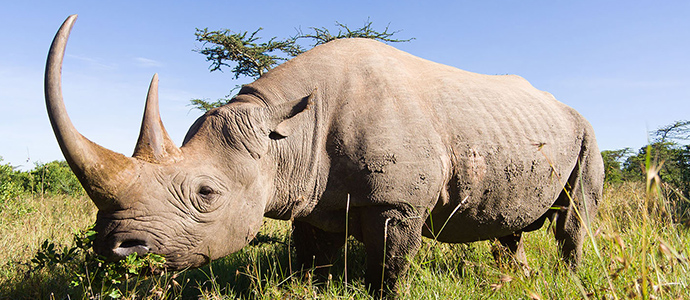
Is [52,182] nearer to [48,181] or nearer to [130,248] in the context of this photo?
[48,181]

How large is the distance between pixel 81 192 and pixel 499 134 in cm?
870

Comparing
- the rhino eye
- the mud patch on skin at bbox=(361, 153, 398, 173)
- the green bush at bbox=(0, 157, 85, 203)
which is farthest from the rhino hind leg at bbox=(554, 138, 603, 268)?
the green bush at bbox=(0, 157, 85, 203)

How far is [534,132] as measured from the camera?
174 inches

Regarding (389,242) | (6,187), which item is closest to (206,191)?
(389,242)

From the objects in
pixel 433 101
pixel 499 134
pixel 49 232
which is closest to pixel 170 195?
pixel 433 101

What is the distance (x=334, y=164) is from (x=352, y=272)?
1508 mm

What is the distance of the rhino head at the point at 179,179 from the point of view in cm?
269

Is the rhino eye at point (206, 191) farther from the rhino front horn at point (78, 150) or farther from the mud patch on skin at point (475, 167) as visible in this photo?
the mud patch on skin at point (475, 167)

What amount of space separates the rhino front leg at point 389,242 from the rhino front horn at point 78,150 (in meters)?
1.61

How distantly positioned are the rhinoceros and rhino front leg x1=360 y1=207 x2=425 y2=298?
1 cm

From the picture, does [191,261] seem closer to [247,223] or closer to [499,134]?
[247,223]

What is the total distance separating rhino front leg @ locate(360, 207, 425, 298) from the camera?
11.5 ft

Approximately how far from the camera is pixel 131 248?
2.86 m

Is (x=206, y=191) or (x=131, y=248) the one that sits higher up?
(x=206, y=191)
